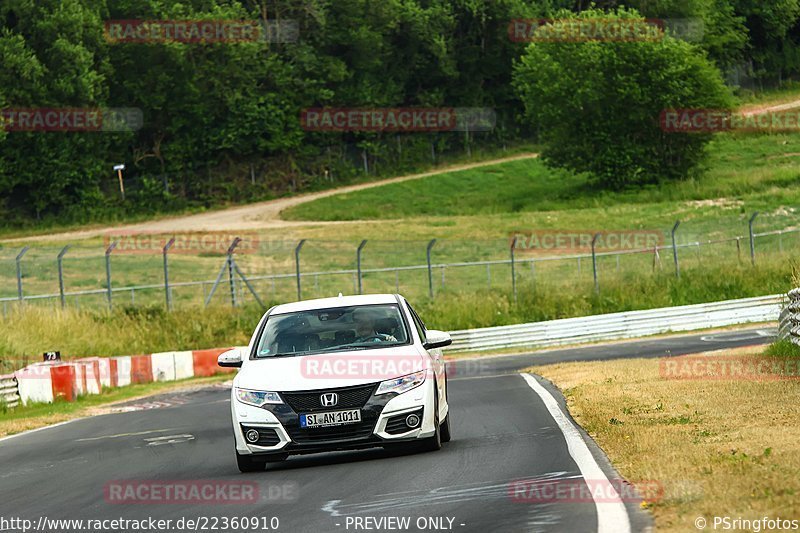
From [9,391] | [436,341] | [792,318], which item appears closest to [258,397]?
[436,341]

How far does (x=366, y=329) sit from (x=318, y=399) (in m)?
1.42

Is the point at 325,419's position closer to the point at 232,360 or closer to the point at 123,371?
the point at 232,360

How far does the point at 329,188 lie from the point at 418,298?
44677 mm

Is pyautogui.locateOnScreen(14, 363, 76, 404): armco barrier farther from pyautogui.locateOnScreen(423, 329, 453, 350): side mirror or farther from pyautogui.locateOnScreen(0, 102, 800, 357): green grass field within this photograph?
pyautogui.locateOnScreen(423, 329, 453, 350): side mirror

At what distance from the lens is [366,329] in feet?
42.5

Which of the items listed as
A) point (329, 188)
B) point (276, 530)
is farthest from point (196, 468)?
point (329, 188)

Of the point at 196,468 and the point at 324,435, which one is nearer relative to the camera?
the point at 324,435

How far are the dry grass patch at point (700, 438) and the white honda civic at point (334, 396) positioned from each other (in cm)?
168

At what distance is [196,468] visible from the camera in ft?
41.8

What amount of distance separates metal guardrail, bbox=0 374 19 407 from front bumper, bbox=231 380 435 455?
41.9 ft

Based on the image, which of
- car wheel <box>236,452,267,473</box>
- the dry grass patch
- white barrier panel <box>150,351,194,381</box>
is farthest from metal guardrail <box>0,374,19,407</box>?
car wheel <box>236,452,267,473</box>

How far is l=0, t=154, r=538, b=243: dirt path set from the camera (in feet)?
214

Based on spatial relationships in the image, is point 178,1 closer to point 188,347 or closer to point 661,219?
point 661,219

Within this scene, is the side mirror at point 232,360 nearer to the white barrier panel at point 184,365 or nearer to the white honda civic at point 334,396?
the white honda civic at point 334,396
